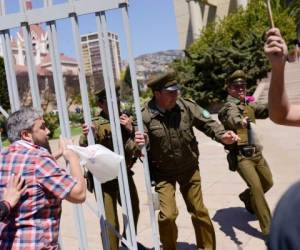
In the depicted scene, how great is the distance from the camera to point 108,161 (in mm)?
3283

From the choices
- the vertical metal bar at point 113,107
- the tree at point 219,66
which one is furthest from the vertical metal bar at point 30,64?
the tree at point 219,66

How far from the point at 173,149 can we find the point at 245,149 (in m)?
1.07

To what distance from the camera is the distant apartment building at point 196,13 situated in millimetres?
51156

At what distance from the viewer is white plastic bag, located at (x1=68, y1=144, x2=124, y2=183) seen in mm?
3209

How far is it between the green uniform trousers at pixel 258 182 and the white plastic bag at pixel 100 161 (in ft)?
6.56

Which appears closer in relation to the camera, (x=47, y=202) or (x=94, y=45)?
(x=47, y=202)

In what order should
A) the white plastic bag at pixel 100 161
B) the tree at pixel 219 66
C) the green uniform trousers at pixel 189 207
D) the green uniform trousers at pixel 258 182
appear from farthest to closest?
the tree at pixel 219 66 → the green uniform trousers at pixel 258 182 → the green uniform trousers at pixel 189 207 → the white plastic bag at pixel 100 161

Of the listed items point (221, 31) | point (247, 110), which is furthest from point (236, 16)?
point (247, 110)

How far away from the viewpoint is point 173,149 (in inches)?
168

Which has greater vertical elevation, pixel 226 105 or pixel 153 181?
pixel 226 105

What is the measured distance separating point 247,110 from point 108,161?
226 cm

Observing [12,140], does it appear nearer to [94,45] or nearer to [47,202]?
[47,202]

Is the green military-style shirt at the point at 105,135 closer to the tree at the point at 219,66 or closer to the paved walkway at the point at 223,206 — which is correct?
the paved walkway at the point at 223,206

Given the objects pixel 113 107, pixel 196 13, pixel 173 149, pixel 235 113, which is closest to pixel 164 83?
pixel 173 149
